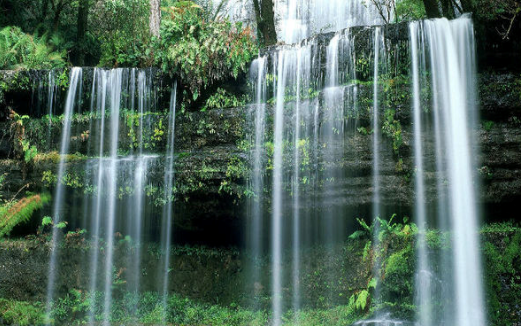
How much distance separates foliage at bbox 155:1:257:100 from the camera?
9383 millimetres

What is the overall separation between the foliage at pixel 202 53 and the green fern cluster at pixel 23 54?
137 inches

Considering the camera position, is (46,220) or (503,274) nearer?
(503,274)

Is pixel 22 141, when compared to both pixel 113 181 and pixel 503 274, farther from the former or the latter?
pixel 503 274

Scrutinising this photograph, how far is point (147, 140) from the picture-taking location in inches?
383

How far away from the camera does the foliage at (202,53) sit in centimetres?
938

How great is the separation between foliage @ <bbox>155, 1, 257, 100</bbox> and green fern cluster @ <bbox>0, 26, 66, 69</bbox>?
3.49 meters

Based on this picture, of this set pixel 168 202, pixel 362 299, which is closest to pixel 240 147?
pixel 168 202

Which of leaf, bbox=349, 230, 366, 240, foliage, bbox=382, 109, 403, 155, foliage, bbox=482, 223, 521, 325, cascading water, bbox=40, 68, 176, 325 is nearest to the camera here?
foliage, bbox=482, 223, 521, 325

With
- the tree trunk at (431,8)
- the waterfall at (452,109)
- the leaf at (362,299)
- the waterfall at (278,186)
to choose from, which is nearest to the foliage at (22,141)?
the waterfall at (278,186)

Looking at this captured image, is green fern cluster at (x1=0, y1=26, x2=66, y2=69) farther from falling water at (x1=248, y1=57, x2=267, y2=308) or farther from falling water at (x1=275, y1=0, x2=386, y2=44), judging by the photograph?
falling water at (x1=275, y1=0, x2=386, y2=44)

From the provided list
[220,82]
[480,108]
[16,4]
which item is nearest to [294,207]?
[220,82]

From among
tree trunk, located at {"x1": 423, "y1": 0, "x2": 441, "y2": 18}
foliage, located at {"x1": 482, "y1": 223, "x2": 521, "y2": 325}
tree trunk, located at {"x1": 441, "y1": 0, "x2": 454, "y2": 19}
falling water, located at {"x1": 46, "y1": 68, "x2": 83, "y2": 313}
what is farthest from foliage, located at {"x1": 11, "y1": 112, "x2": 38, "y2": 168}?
tree trunk, located at {"x1": 441, "y1": 0, "x2": 454, "y2": 19}

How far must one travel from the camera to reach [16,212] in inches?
352

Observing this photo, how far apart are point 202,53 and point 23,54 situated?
5.06 m
